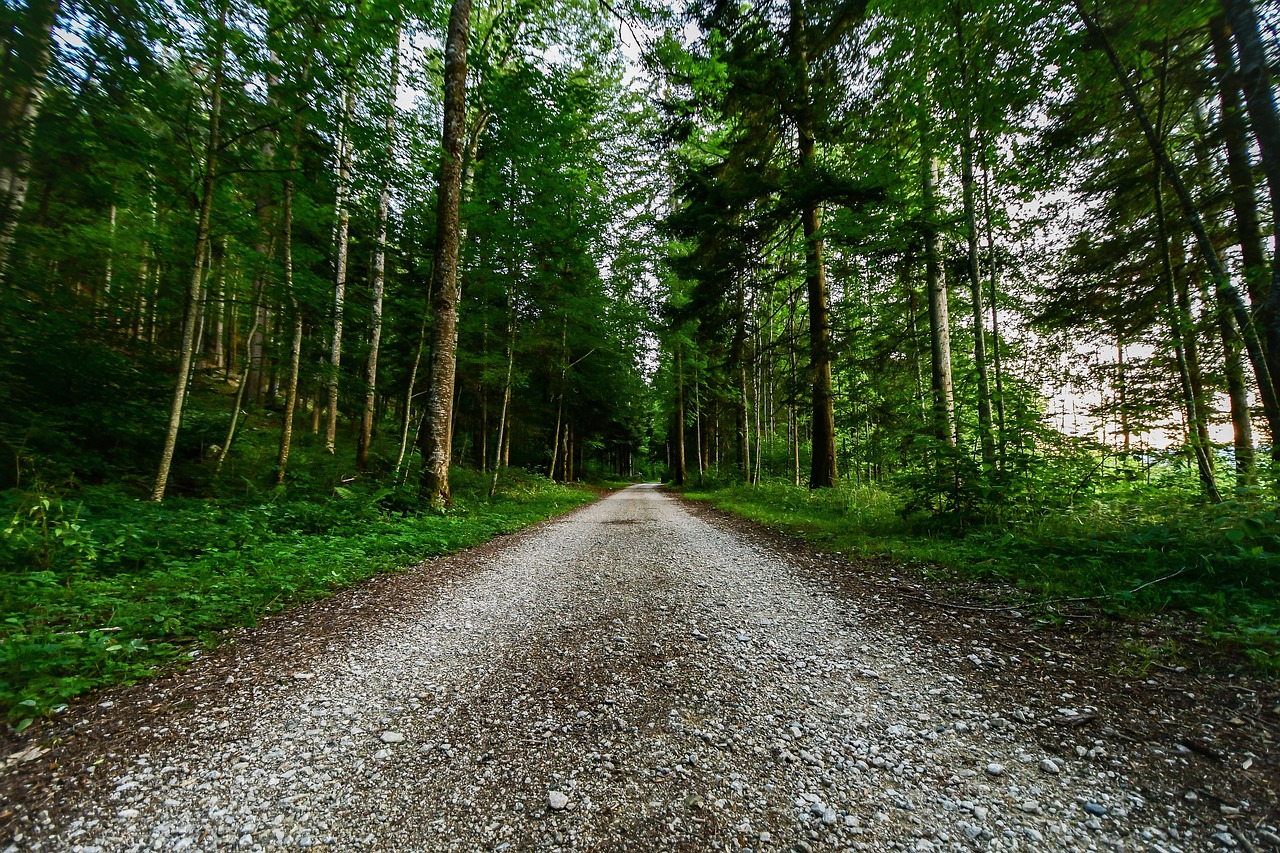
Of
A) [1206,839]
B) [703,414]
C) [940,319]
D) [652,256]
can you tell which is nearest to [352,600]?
[1206,839]

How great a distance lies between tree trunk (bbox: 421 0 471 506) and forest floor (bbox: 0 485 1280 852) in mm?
5260

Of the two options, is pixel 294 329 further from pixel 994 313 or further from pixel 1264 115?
pixel 1264 115

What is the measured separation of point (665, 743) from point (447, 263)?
8886 mm

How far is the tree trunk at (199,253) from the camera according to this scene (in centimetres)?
598

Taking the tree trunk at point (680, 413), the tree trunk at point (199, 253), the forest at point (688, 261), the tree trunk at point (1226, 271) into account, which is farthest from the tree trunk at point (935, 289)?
the tree trunk at point (680, 413)

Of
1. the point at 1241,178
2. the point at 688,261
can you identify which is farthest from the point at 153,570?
the point at 1241,178

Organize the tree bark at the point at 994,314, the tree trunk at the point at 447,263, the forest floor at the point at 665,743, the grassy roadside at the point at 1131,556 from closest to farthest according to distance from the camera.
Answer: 1. the forest floor at the point at 665,743
2. the grassy roadside at the point at 1131,556
3. the tree bark at the point at 994,314
4. the tree trunk at the point at 447,263

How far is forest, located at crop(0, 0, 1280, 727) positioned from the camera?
4.01 metres

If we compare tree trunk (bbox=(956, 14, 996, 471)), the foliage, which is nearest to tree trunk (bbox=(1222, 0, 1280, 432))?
the foliage

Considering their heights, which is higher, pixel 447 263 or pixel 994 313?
pixel 447 263

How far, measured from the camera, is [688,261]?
1222 centimetres

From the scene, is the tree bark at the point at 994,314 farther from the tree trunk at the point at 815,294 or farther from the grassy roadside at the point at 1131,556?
the tree trunk at the point at 815,294

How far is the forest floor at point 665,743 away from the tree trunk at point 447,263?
5.26m

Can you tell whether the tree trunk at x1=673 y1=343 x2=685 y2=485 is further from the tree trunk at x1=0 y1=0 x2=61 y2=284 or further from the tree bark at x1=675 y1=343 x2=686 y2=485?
the tree trunk at x1=0 y1=0 x2=61 y2=284
